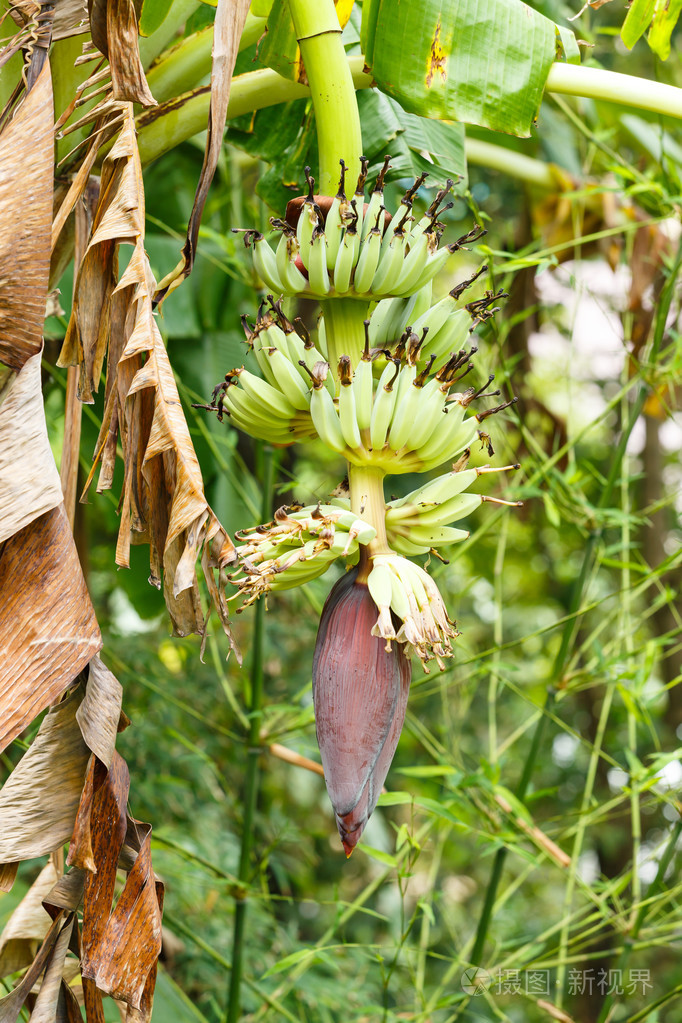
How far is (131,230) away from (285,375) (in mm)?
144

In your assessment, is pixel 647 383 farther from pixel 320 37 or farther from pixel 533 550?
pixel 533 550

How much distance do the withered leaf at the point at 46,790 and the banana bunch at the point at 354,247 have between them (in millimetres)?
335

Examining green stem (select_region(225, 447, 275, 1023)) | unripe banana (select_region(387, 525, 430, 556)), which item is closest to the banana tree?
unripe banana (select_region(387, 525, 430, 556))

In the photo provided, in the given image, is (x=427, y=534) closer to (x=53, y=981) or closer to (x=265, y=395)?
(x=265, y=395)

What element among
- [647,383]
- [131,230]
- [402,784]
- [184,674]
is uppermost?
[131,230]

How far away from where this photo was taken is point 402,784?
262cm

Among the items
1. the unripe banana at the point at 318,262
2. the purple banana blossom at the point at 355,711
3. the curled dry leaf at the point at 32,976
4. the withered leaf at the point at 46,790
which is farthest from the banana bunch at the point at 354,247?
the curled dry leaf at the point at 32,976

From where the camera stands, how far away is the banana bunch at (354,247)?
56 centimetres

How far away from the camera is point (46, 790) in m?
0.53

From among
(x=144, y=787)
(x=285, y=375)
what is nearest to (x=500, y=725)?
(x=144, y=787)

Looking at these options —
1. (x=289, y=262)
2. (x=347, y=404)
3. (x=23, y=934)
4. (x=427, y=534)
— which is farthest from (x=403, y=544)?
(x=23, y=934)

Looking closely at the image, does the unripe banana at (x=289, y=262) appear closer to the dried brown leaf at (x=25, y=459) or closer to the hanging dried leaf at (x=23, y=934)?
the dried brown leaf at (x=25, y=459)

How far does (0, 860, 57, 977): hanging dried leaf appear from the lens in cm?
66

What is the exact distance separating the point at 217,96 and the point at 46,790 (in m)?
0.46
